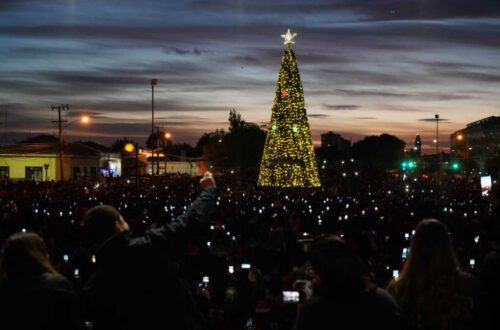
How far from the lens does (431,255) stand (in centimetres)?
387

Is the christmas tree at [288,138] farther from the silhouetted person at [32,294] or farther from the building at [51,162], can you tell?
the silhouetted person at [32,294]

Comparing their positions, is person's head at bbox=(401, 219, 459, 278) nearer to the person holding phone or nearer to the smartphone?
the person holding phone

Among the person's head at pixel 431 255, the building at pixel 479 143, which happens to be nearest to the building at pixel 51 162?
the building at pixel 479 143

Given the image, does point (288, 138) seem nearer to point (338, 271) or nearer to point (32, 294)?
point (32, 294)

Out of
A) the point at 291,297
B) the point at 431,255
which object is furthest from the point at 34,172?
the point at 431,255

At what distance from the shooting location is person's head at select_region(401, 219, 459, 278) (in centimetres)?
385

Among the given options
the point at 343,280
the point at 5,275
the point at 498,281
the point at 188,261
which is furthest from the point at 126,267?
the point at 188,261

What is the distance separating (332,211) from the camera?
72.1 feet

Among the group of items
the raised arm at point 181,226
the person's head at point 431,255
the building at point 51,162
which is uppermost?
the building at point 51,162

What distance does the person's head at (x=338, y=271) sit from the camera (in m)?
3.27

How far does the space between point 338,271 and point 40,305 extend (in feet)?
5.05

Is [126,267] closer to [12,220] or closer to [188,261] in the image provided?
[188,261]

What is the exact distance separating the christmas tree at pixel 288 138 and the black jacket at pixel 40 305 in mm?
37984

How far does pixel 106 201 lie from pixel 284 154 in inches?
600
